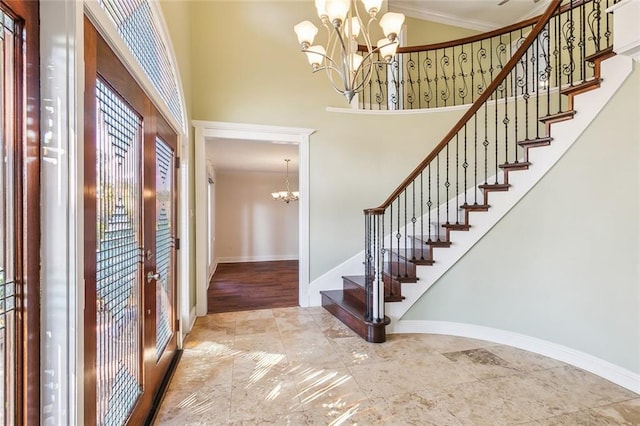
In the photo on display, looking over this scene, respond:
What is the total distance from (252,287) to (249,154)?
2.44 m

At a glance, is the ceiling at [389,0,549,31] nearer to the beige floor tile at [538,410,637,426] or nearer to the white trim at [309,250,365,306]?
the white trim at [309,250,365,306]

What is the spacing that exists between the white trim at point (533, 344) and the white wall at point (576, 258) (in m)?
0.04

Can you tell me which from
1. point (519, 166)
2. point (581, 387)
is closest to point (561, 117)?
point (519, 166)

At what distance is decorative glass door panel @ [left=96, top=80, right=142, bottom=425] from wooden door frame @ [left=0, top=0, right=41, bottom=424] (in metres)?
0.34

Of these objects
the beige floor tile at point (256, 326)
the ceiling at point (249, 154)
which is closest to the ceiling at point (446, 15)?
the ceiling at point (249, 154)

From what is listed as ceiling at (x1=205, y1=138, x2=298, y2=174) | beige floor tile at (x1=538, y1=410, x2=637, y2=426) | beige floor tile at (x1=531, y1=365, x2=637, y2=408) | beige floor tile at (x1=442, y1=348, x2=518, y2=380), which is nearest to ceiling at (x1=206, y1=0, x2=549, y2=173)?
ceiling at (x1=205, y1=138, x2=298, y2=174)

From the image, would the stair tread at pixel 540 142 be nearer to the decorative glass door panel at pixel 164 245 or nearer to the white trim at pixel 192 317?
the decorative glass door panel at pixel 164 245

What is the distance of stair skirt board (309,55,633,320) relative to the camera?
2318 millimetres

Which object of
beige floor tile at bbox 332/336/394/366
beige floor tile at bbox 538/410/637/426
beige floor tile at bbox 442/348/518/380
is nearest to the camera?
beige floor tile at bbox 538/410/637/426

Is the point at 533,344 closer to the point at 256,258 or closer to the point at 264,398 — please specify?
the point at 264,398

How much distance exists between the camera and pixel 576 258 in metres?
2.49

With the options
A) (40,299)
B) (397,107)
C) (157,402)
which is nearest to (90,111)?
(40,299)

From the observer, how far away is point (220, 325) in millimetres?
3426

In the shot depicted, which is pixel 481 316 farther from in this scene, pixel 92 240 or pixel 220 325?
pixel 92 240
